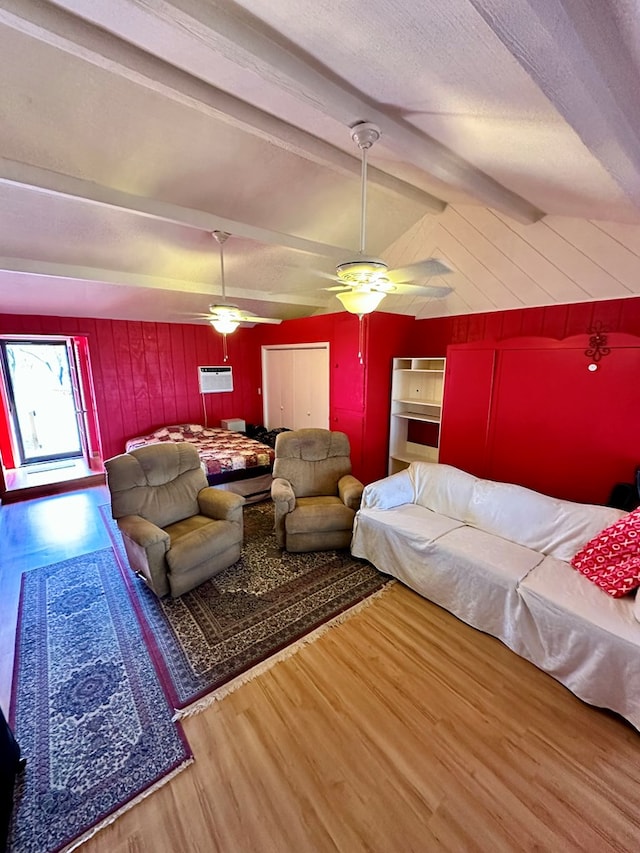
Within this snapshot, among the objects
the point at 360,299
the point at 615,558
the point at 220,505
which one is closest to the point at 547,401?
the point at 615,558

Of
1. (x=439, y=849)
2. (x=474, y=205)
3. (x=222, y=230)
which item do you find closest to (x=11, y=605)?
(x=439, y=849)

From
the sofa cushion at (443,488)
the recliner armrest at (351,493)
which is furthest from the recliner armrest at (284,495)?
the sofa cushion at (443,488)

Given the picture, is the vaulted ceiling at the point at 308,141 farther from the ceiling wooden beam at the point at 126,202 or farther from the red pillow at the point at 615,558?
the red pillow at the point at 615,558

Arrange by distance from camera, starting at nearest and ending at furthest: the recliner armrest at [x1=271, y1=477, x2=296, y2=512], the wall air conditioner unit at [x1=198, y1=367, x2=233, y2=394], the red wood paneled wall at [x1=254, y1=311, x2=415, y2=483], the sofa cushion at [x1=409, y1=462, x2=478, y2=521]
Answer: the sofa cushion at [x1=409, y1=462, x2=478, y2=521] < the recliner armrest at [x1=271, y1=477, x2=296, y2=512] < the red wood paneled wall at [x1=254, y1=311, x2=415, y2=483] < the wall air conditioner unit at [x1=198, y1=367, x2=233, y2=394]

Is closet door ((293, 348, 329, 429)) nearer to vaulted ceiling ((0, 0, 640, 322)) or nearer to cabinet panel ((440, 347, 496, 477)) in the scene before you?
vaulted ceiling ((0, 0, 640, 322))

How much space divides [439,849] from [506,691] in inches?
32.9

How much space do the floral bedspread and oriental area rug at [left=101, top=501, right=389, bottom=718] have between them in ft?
4.33

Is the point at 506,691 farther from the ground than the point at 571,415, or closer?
closer

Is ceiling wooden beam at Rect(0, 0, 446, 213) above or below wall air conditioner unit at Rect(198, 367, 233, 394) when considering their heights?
above

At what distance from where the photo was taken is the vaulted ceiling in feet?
3.35

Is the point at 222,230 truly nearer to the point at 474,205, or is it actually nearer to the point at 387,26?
the point at 387,26

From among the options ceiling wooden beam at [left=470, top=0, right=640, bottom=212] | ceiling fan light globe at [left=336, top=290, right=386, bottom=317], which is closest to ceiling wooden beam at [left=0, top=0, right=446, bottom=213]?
ceiling fan light globe at [left=336, top=290, right=386, bottom=317]

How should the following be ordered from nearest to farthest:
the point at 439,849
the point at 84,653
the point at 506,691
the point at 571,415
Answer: the point at 439,849 → the point at 506,691 → the point at 84,653 → the point at 571,415

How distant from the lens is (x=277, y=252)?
3.71m
